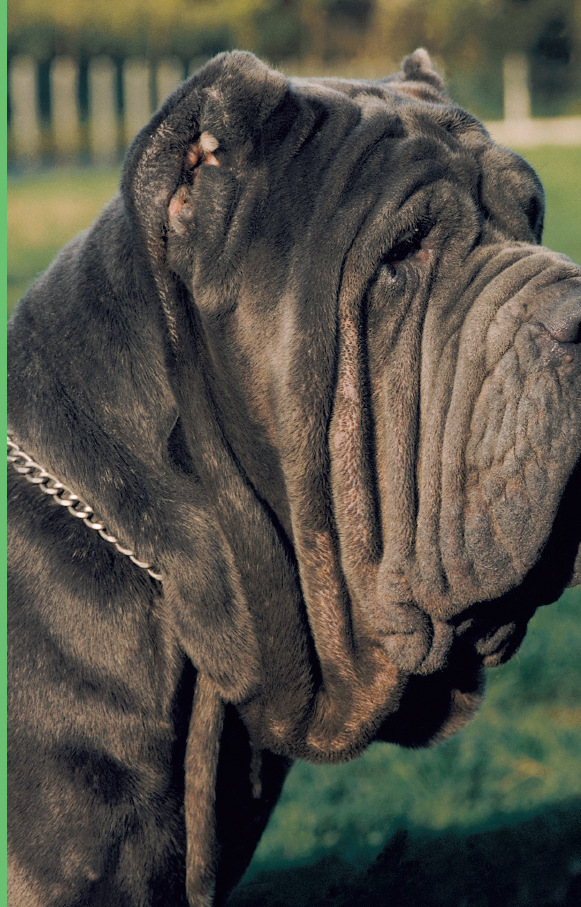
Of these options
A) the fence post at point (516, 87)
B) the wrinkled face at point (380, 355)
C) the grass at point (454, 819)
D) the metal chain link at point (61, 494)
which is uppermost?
the wrinkled face at point (380, 355)

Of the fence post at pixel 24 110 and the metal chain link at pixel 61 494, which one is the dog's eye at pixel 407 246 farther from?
the fence post at pixel 24 110

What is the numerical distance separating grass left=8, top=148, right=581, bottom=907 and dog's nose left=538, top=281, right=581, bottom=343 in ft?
6.47

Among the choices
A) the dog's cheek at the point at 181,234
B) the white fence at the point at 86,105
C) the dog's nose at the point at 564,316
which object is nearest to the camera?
the dog's nose at the point at 564,316

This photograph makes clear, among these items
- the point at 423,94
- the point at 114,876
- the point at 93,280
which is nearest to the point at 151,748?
the point at 114,876

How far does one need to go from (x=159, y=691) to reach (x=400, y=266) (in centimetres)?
99

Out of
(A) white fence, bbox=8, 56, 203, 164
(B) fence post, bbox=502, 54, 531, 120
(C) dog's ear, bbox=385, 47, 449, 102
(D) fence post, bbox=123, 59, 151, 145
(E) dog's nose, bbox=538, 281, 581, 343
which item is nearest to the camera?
(E) dog's nose, bbox=538, 281, 581, 343

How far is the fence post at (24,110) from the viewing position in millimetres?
22859

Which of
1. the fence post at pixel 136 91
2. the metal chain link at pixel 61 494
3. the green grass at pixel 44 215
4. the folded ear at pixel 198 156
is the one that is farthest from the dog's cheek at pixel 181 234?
the fence post at pixel 136 91

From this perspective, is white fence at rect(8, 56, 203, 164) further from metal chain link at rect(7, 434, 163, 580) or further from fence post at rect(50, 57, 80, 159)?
metal chain link at rect(7, 434, 163, 580)

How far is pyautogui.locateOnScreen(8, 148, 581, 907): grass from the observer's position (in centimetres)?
298

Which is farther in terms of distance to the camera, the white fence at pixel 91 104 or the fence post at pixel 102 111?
the fence post at pixel 102 111

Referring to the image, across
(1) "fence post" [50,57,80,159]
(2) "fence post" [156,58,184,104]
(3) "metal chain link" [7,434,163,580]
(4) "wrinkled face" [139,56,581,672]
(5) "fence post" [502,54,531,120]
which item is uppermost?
(4) "wrinkled face" [139,56,581,672]

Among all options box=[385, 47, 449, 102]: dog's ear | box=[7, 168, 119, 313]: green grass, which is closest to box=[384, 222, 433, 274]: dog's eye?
box=[385, 47, 449, 102]: dog's ear

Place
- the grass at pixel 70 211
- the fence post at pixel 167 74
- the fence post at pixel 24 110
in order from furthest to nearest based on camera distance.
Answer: the fence post at pixel 167 74 → the fence post at pixel 24 110 → the grass at pixel 70 211
